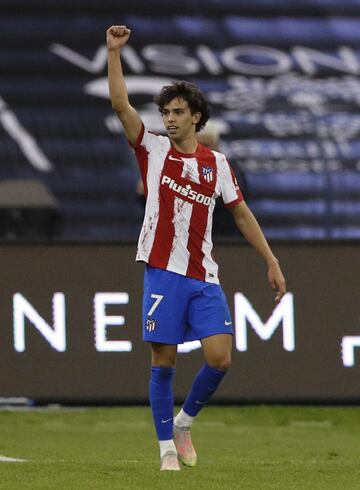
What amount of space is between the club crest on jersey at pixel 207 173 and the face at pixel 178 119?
0.59ft

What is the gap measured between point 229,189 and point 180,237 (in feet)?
1.24

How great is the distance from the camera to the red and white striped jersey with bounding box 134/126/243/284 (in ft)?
24.8

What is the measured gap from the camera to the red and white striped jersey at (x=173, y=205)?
7574 millimetres

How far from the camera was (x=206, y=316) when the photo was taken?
7.59 metres

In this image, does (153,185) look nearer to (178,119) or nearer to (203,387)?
(178,119)

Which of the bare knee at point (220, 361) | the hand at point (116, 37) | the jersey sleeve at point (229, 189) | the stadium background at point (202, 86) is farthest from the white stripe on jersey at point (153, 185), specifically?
the stadium background at point (202, 86)

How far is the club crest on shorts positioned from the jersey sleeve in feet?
2.33

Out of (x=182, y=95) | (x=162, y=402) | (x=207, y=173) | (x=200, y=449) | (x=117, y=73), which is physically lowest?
(x=200, y=449)

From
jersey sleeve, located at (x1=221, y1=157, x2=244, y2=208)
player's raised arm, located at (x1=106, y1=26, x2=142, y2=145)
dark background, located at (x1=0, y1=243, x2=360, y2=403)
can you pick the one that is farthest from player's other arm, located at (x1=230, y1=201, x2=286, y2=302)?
dark background, located at (x1=0, y1=243, x2=360, y2=403)

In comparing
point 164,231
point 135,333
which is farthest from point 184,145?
point 135,333

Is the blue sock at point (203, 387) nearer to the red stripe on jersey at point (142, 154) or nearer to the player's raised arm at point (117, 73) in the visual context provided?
the red stripe on jersey at point (142, 154)

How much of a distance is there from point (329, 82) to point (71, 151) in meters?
2.71

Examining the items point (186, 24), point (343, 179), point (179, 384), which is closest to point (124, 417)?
point (179, 384)

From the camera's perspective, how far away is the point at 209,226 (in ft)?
25.3
